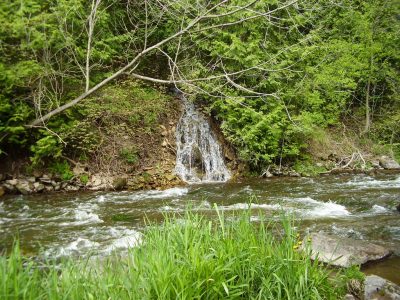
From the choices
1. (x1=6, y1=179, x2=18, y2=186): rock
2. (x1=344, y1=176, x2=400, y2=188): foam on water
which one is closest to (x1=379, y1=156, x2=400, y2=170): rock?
(x1=344, y1=176, x2=400, y2=188): foam on water

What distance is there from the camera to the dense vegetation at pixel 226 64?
7426mm

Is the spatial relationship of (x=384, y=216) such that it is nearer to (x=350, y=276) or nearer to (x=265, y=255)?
(x=350, y=276)

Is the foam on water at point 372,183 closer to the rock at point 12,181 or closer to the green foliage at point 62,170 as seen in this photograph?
the green foliage at point 62,170

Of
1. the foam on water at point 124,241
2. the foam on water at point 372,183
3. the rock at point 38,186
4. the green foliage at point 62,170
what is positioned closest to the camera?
the foam on water at point 124,241

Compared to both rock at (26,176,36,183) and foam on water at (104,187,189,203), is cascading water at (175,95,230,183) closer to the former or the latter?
foam on water at (104,187,189,203)

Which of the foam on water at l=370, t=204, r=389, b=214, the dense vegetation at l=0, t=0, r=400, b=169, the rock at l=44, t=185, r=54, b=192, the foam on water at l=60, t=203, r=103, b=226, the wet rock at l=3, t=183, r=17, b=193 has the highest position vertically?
the dense vegetation at l=0, t=0, r=400, b=169

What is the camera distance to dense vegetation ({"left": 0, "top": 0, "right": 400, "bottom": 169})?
24.4ft

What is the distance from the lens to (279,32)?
12672mm

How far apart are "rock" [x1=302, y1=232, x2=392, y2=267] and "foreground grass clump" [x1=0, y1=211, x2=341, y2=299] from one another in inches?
46.4

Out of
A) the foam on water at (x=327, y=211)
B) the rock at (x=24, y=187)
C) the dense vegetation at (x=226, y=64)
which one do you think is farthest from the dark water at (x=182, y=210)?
the dense vegetation at (x=226, y=64)

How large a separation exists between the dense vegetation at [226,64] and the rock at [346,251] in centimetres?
203

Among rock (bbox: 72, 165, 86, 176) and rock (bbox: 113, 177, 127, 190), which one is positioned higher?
rock (bbox: 72, 165, 86, 176)

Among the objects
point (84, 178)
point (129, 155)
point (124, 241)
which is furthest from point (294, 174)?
point (124, 241)

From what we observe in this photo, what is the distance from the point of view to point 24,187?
8766 mm
